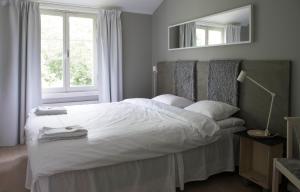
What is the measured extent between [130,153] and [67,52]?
2.85 m

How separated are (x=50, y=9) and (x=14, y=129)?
1989 millimetres

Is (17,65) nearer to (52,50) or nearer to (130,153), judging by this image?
(52,50)

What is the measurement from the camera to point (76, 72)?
466cm

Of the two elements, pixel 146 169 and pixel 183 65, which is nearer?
pixel 146 169

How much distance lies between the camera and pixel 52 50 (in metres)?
4.43

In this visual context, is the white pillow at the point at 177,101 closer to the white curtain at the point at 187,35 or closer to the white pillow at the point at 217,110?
the white pillow at the point at 217,110

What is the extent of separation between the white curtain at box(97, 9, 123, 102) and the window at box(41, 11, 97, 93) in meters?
0.18

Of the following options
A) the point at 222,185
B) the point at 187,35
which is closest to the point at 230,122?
the point at 222,185

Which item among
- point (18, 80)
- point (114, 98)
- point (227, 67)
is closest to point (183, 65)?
point (227, 67)

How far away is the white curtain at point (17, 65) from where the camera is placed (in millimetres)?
3953

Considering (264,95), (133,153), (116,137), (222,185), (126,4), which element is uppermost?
(126,4)

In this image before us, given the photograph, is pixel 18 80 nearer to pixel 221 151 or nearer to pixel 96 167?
pixel 96 167

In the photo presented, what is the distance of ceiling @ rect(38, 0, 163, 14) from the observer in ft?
14.3

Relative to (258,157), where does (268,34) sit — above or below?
above
